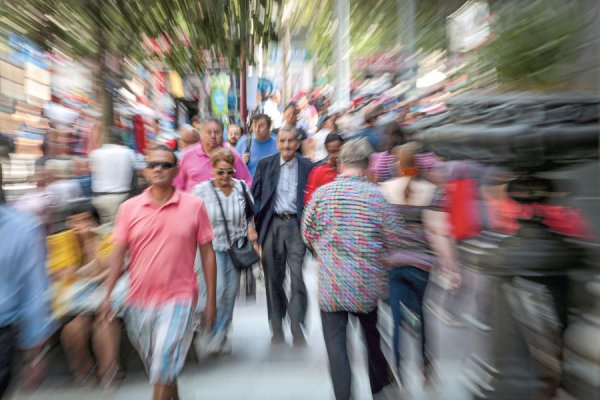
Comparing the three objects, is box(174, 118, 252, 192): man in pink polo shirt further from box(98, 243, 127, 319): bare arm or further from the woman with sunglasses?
box(98, 243, 127, 319): bare arm

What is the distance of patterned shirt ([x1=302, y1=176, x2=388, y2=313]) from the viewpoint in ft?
14.5

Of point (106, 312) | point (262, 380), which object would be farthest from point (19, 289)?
point (262, 380)

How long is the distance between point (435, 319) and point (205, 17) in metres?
4.65

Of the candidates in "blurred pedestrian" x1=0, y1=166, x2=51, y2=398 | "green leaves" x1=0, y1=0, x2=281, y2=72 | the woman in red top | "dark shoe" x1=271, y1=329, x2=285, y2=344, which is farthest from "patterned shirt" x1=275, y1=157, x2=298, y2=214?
"blurred pedestrian" x1=0, y1=166, x2=51, y2=398

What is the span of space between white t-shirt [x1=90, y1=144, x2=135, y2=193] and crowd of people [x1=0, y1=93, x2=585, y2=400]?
0.01m

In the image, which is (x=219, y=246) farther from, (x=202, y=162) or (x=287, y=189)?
(x=202, y=162)

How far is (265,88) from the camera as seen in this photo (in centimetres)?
2375

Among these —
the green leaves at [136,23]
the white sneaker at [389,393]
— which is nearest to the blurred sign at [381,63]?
the green leaves at [136,23]

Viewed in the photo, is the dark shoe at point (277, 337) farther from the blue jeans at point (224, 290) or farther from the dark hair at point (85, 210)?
the dark hair at point (85, 210)

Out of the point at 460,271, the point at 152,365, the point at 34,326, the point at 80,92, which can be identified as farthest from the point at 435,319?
the point at 80,92

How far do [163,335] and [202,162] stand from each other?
3.51m

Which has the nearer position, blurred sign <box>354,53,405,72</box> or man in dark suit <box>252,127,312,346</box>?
man in dark suit <box>252,127,312,346</box>

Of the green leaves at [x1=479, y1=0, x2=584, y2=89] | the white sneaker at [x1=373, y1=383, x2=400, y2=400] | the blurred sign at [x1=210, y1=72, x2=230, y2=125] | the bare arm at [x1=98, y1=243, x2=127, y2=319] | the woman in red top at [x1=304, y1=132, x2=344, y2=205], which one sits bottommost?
the white sneaker at [x1=373, y1=383, x2=400, y2=400]

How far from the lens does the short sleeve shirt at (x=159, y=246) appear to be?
14.4ft
